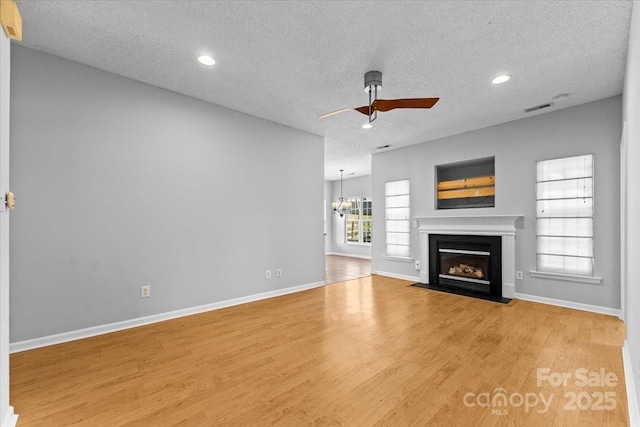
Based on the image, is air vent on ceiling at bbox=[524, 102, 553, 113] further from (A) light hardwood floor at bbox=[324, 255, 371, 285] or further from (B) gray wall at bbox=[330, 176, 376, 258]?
(B) gray wall at bbox=[330, 176, 376, 258]

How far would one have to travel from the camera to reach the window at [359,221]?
10.0m

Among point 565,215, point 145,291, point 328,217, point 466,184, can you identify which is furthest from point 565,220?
point 328,217

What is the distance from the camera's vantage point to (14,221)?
2.63 meters

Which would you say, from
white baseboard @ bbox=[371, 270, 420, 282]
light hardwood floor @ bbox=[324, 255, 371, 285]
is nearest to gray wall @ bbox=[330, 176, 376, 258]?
light hardwood floor @ bbox=[324, 255, 371, 285]

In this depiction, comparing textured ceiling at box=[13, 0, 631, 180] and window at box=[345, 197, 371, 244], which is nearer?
textured ceiling at box=[13, 0, 631, 180]

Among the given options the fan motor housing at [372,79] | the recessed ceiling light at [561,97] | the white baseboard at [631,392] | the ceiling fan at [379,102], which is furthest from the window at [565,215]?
the fan motor housing at [372,79]

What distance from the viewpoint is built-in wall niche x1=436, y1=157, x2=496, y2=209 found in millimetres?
5117

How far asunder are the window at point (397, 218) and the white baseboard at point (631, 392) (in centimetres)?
374

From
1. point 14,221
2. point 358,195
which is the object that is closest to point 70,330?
point 14,221

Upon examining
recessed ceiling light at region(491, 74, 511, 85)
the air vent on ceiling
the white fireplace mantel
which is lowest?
the white fireplace mantel

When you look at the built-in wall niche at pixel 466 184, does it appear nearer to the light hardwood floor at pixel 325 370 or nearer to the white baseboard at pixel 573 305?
the white baseboard at pixel 573 305

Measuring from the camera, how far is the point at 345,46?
2670 mm

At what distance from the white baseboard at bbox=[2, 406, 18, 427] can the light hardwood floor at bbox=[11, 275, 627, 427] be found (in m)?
0.06

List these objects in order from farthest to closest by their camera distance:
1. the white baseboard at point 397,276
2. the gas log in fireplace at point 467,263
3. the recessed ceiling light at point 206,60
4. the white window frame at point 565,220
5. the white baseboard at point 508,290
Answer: the white baseboard at point 397,276
the gas log in fireplace at point 467,263
the white baseboard at point 508,290
the white window frame at point 565,220
the recessed ceiling light at point 206,60
